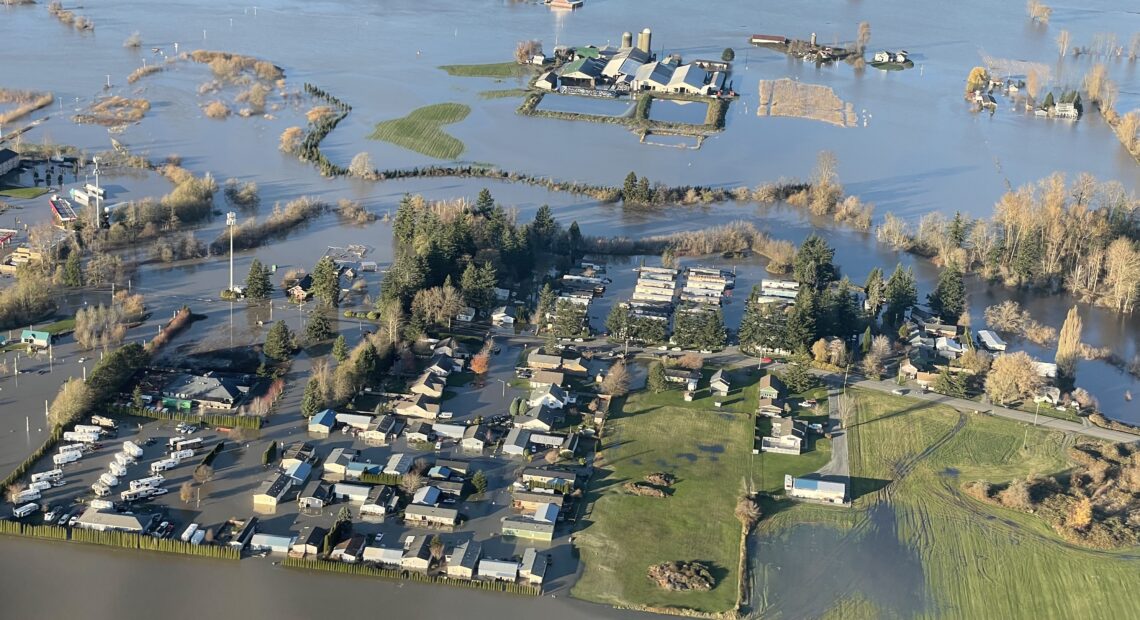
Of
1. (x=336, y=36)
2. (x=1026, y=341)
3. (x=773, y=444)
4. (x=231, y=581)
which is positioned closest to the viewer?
(x=231, y=581)

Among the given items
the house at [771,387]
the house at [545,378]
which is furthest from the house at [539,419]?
the house at [771,387]

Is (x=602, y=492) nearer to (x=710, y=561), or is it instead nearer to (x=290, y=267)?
(x=710, y=561)

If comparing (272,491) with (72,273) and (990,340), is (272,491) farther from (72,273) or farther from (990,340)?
(990,340)

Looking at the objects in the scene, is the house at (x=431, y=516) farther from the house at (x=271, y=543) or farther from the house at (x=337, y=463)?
the house at (x=271, y=543)

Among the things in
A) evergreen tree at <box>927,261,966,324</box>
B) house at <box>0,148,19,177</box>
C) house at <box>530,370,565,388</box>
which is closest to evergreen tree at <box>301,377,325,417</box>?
house at <box>530,370,565,388</box>

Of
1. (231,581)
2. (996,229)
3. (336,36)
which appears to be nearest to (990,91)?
(996,229)

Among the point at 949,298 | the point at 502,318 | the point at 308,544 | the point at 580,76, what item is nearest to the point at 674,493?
the point at 308,544

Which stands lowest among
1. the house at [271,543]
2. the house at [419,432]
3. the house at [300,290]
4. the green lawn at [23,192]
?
the house at [271,543]
